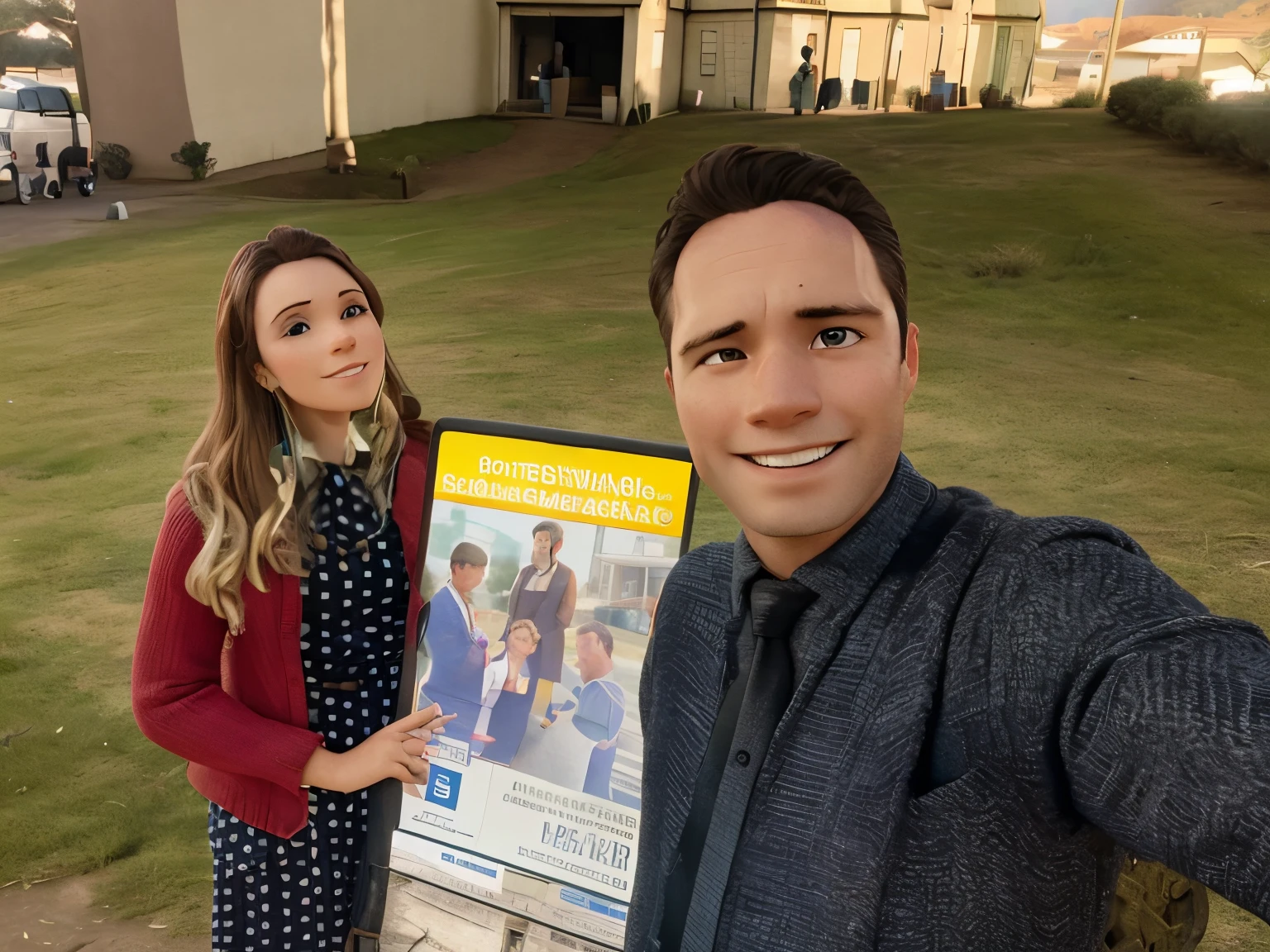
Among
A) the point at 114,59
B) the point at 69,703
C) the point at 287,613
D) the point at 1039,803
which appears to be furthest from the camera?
the point at 114,59

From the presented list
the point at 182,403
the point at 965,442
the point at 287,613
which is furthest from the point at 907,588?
the point at 182,403

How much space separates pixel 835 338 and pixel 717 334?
84mm

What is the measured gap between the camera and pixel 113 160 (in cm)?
981

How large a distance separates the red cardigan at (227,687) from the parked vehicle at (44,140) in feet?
27.3

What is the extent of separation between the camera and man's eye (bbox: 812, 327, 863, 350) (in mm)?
767

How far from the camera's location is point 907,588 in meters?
0.70

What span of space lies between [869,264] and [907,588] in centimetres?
24

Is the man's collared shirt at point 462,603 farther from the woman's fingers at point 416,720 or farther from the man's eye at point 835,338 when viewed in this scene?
the man's eye at point 835,338

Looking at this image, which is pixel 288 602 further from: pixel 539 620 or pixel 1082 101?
pixel 1082 101

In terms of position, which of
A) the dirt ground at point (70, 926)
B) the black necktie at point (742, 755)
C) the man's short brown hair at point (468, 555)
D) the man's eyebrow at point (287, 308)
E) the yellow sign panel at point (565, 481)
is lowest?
the dirt ground at point (70, 926)

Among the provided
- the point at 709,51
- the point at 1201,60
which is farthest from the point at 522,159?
the point at 1201,60

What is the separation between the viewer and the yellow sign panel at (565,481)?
149 cm

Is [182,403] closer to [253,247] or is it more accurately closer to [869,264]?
[253,247]

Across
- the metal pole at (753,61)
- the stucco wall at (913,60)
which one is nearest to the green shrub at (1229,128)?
the stucco wall at (913,60)
